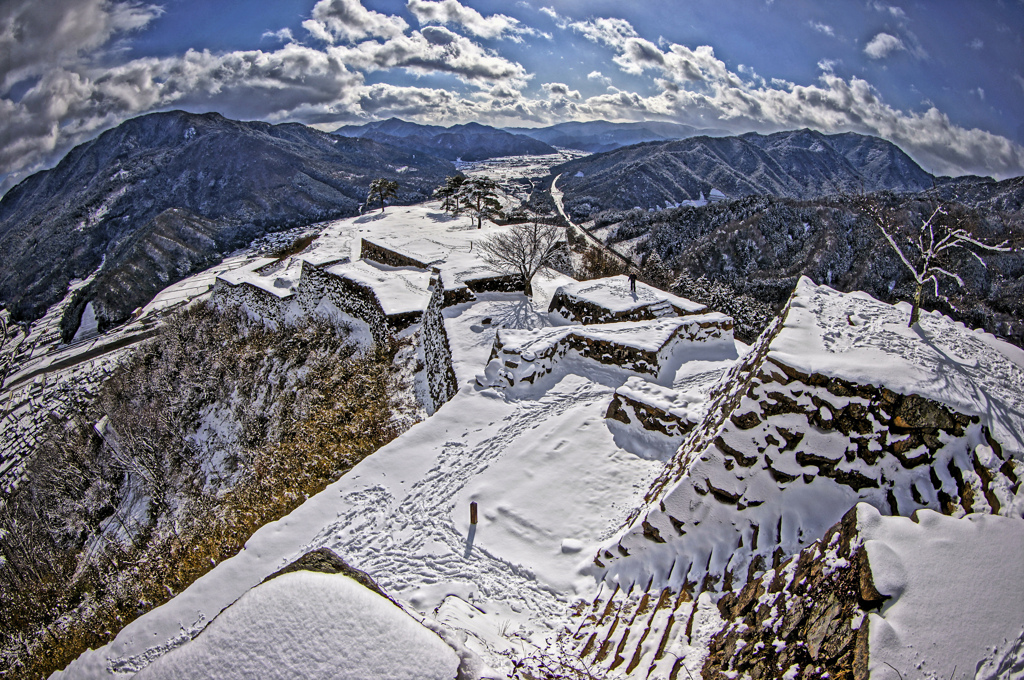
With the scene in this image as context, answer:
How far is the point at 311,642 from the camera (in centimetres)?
384

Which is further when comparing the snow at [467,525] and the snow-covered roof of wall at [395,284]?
the snow-covered roof of wall at [395,284]

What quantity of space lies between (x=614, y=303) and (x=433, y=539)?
11.2 metres

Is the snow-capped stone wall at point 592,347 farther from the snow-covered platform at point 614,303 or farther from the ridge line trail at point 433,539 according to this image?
the snow-covered platform at point 614,303

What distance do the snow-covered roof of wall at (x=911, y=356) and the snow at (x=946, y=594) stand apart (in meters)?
1.51

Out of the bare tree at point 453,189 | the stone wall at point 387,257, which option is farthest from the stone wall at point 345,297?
the bare tree at point 453,189

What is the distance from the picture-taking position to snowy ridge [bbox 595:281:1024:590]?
15.9 ft

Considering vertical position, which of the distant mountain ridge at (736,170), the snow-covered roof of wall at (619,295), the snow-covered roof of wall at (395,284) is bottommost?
the snow-covered roof of wall at (395,284)

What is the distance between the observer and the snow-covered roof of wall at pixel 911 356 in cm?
517

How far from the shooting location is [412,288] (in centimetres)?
2208

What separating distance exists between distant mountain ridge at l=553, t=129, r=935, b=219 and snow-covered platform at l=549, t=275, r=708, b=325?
51.1 metres

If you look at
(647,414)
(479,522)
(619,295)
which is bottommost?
(479,522)

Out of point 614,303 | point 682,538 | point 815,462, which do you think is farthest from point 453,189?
point 815,462

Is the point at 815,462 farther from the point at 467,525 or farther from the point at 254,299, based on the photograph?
the point at 254,299

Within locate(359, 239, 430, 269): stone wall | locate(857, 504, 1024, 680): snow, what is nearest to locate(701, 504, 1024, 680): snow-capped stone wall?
locate(857, 504, 1024, 680): snow
